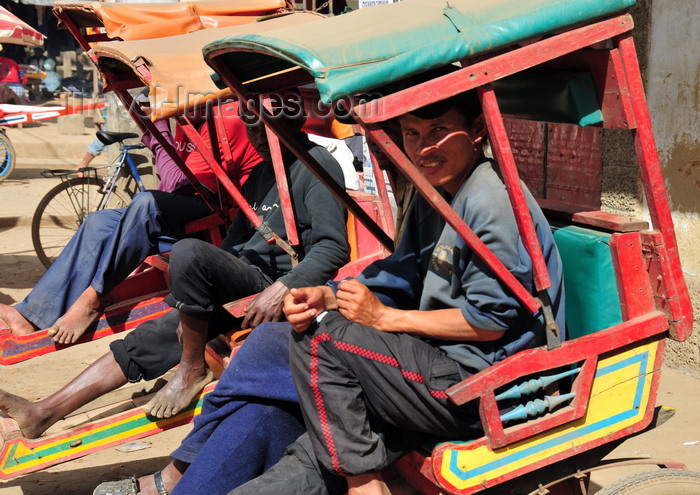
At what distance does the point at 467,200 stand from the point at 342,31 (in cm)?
54

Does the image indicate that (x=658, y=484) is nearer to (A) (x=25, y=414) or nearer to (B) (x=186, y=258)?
(B) (x=186, y=258)

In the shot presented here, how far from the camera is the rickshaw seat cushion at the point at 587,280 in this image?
2.13 m

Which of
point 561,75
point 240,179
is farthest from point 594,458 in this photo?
point 240,179

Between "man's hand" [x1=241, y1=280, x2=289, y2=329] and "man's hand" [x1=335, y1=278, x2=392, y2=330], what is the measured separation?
0.94 metres

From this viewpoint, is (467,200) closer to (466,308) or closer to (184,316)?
(466,308)

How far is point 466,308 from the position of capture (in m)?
1.92

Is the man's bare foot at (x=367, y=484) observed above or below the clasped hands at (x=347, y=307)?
below

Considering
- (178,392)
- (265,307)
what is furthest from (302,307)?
(178,392)

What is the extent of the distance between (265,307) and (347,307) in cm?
98

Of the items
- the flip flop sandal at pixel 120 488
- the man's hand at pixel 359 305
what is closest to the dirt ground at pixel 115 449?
the flip flop sandal at pixel 120 488

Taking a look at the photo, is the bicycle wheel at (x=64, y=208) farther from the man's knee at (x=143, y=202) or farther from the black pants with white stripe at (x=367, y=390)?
the black pants with white stripe at (x=367, y=390)

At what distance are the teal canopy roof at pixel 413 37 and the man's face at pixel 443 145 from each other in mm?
266

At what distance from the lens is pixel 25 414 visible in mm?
3018

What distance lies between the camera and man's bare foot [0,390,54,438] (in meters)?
2.97
